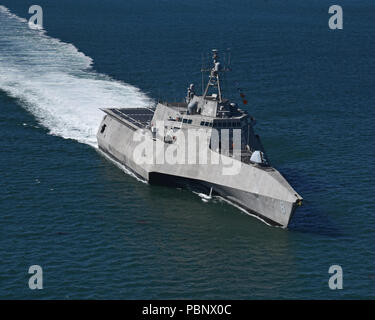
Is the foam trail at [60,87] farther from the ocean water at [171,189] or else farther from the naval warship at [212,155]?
the naval warship at [212,155]

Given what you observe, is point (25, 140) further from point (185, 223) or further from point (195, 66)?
point (195, 66)

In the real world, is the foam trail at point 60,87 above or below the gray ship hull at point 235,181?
above

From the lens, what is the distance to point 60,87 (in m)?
106

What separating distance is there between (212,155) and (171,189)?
6.50 metres

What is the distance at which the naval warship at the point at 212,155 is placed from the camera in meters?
64.1

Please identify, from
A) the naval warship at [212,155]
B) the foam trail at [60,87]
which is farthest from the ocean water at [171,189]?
the naval warship at [212,155]

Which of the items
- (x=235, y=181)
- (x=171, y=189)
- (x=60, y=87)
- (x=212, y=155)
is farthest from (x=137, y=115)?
(x=235, y=181)

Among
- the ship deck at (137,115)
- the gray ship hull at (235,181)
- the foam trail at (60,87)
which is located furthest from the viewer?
the foam trail at (60,87)

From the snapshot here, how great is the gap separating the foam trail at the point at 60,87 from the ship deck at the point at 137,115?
202 inches

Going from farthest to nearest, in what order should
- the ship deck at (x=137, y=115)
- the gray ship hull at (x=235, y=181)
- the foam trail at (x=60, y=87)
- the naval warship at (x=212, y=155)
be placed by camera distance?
1. the foam trail at (x=60, y=87)
2. the ship deck at (x=137, y=115)
3. the naval warship at (x=212, y=155)
4. the gray ship hull at (x=235, y=181)

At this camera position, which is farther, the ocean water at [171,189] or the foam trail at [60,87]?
the foam trail at [60,87]

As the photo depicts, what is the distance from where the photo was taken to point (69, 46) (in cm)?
13088

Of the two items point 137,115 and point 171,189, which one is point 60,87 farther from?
point 171,189

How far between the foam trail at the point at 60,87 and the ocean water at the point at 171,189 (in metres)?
0.35
